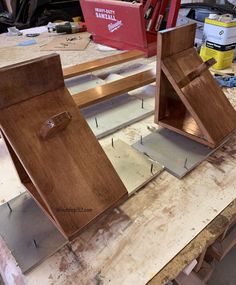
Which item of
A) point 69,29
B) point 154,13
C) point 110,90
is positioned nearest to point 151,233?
point 110,90

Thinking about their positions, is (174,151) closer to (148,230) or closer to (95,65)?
(148,230)

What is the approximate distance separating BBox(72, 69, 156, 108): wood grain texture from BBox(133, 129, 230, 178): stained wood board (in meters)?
0.18

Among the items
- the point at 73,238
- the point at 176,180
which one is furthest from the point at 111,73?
the point at 73,238

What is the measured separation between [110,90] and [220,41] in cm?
46

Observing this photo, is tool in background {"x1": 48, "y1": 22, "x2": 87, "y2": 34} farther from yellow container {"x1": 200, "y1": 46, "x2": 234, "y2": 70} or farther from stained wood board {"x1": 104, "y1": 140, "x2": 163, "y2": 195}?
stained wood board {"x1": 104, "y1": 140, "x2": 163, "y2": 195}

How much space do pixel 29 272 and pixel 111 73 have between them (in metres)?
0.77

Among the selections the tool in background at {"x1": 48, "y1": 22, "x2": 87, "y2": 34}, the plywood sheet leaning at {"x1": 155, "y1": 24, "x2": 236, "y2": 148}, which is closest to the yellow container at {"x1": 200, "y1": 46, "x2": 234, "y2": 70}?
the plywood sheet leaning at {"x1": 155, "y1": 24, "x2": 236, "y2": 148}

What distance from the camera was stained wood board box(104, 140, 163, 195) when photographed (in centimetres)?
47

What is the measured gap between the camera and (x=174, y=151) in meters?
0.54

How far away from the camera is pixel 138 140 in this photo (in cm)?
58

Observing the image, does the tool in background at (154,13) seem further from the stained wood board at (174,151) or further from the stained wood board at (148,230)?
the stained wood board at (148,230)

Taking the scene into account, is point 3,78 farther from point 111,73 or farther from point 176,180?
point 111,73

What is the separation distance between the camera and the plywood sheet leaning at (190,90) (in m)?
0.51

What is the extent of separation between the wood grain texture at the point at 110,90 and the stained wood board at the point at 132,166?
17 centimetres
